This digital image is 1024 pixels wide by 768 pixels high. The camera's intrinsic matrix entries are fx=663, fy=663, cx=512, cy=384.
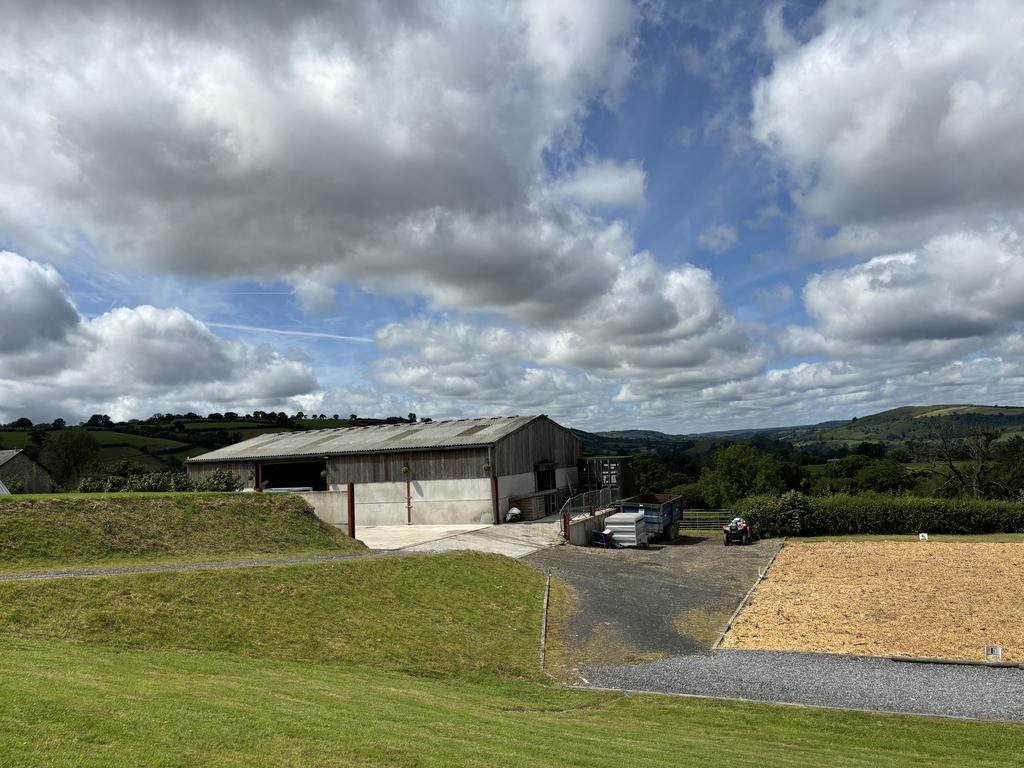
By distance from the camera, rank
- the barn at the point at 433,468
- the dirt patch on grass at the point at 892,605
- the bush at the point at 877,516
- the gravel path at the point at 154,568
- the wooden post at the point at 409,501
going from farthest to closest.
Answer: the wooden post at the point at 409,501 → the barn at the point at 433,468 → the bush at the point at 877,516 → the dirt patch on grass at the point at 892,605 → the gravel path at the point at 154,568

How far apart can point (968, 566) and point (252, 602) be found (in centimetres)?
2594

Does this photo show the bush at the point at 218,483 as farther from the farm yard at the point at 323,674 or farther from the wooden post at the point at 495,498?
the wooden post at the point at 495,498

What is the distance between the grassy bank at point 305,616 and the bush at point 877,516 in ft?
70.6

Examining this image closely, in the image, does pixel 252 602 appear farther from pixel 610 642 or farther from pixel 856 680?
pixel 856 680

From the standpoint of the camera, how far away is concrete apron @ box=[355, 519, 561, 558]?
28.0 metres

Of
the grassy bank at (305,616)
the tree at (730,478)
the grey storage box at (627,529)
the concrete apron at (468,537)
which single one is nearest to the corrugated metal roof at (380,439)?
the concrete apron at (468,537)

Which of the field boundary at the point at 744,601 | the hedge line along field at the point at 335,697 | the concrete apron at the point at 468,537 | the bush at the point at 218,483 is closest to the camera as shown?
the hedge line along field at the point at 335,697

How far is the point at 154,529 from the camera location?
859 inches

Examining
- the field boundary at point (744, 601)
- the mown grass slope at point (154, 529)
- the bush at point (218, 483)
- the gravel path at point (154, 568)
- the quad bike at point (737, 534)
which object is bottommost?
the field boundary at point (744, 601)

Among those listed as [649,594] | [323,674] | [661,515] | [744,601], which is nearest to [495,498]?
[661,515]

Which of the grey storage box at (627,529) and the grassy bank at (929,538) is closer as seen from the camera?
the grey storage box at (627,529)

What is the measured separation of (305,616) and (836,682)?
38.6 ft

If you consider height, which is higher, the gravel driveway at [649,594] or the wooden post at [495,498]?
Result: the wooden post at [495,498]

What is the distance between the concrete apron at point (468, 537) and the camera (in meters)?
28.0
